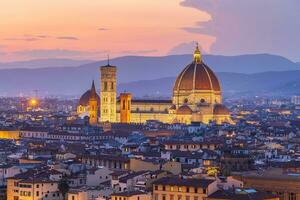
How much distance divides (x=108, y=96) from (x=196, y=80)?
15.3 metres

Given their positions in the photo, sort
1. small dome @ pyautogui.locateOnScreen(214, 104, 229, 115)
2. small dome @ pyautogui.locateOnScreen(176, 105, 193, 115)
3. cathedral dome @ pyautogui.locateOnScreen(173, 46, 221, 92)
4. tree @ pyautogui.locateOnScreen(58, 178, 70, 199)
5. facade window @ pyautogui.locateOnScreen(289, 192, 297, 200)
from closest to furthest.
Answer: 1. facade window @ pyautogui.locateOnScreen(289, 192, 297, 200)
2. tree @ pyautogui.locateOnScreen(58, 178, 70, 199)
3. small dome @ pyautogui.locateOnScreen(176, 105, 193, 115)
4. small dome @ pyautogui.locateOnScreen(214, 104, 229, 115)
5. cathedral dome @ pyautogui.locateOnScreen(173, 46, 221, 92)

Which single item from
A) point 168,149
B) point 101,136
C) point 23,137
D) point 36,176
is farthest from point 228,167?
point 23,137

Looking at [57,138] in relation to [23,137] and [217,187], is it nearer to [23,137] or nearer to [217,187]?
[23,137]

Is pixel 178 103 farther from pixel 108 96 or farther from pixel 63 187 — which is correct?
pixel 63 187

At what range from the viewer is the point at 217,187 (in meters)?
57.1

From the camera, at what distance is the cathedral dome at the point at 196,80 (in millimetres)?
172125

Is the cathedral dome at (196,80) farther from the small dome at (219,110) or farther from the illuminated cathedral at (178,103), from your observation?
the small dome at (219,110)

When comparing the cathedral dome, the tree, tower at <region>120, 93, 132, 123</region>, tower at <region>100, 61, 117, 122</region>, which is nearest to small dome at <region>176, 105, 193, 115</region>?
the cathedral dome

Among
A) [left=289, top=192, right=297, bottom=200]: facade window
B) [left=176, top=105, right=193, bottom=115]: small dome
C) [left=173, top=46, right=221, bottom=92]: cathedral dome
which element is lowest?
[left=289, top=192, right=297, bottom=200]: facade window

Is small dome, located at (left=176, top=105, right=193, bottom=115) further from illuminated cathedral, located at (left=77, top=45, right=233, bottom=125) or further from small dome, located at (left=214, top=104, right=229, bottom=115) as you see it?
small dome, located at (left=214, top=104, right=229, bottom=115)

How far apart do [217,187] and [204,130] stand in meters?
74.2

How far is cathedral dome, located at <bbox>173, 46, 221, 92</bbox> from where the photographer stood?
17212cm

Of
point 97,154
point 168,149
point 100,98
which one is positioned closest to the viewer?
point 97,154

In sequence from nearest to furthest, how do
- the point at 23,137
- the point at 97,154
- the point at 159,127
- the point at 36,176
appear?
the point at 36,176 → the point at 97,154 → the point at 23,137 → the point at 159,127
